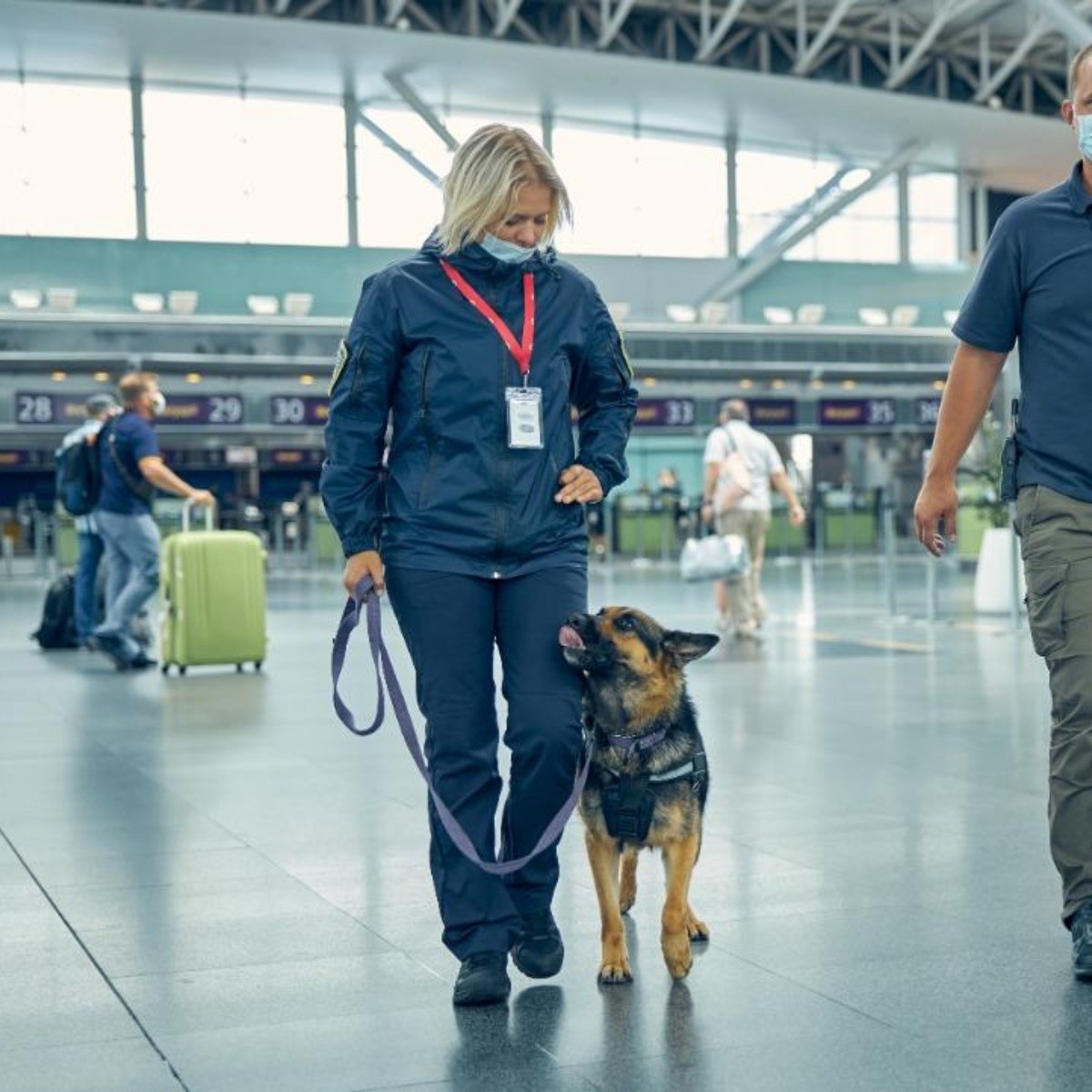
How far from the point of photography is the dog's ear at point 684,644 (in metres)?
4.07

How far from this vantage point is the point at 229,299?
3522cm

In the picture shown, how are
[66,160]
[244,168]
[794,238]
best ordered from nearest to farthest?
[66,160] → [244,168] → [794,238]

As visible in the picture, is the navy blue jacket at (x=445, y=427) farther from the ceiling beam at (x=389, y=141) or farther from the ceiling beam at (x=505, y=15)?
the ceiling beam at (x=389, y=141)

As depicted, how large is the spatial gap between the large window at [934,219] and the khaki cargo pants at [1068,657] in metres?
38.9

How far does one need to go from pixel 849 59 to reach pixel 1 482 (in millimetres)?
18651

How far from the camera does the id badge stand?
3.83 m

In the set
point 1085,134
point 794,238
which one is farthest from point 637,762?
point 794,238

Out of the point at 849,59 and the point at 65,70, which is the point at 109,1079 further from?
the point at 849,59

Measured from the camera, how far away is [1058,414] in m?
4.09

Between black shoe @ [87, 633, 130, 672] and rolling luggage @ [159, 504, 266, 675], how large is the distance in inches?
15.5

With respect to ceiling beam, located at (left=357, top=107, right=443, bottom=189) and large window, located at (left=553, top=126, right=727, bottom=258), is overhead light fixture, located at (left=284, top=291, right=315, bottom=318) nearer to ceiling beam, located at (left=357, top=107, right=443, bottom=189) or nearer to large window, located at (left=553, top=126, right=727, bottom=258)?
ceiling beam, located at (left=357, top=107, right=443, bottom=189)

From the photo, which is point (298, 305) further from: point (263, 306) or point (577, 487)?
point (577, 487)

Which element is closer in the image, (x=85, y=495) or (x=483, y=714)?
(x=483, y=714)

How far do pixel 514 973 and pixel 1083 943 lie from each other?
1.19m
